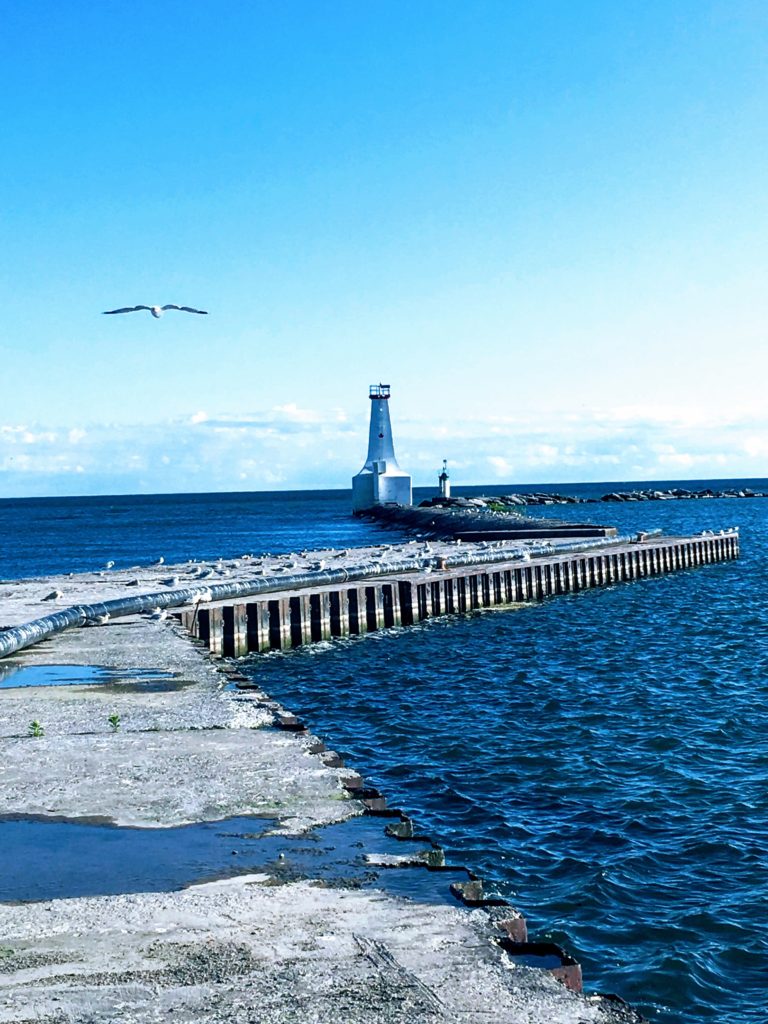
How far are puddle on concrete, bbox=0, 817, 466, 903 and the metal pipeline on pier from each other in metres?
10.7

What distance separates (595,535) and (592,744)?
1434 inches

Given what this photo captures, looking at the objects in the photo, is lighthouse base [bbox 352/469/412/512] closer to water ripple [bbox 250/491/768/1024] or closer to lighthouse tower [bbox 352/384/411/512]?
lighthouse tower [bbox 352/384/411/512]

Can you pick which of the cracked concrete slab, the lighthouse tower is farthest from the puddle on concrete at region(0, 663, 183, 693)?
the lighthouse tower

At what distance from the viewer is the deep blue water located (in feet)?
34.1

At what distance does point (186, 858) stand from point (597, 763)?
9.21 meters

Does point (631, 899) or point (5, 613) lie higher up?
point (5, 613)

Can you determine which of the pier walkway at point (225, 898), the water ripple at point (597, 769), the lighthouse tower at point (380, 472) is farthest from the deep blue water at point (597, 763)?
the lighthouse tower at point (380, 472)

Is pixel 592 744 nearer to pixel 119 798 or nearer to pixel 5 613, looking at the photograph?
pixel 119 798

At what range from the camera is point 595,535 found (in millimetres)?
53531

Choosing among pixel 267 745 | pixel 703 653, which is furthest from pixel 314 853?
pixel 703 653

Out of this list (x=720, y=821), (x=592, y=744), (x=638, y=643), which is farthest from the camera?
(x=638, y=643)

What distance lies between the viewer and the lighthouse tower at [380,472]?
295ft

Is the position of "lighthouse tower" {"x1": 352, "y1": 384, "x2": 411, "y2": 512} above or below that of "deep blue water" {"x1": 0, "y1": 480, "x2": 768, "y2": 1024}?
above

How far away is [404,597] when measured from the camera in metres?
33.1
